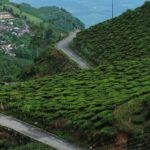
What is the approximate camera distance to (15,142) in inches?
1528

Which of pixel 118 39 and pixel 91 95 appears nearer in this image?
pixel 91 95

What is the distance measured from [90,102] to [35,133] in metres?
6.12

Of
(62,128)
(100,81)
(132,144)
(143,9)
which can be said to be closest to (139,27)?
(143,9)

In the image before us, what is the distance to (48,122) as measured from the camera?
1613 inches

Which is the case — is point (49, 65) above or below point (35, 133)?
above

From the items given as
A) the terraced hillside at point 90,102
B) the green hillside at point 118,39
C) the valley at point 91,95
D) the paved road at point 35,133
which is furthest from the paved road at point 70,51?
the paved road at point 35,133

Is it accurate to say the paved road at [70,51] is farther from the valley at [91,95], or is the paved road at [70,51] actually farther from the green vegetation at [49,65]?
the green vegetation at [49,65]

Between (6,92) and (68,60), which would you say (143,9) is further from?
(6,92)

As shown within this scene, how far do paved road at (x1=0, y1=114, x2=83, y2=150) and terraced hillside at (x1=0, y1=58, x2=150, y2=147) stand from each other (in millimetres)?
768

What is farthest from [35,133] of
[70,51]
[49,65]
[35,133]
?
[70,51]

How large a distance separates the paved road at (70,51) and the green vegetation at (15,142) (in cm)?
3188

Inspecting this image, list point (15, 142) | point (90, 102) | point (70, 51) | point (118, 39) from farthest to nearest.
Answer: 1. point (70, 51)
2. point (118, 39)
3. point (90, 102)
4. point (15, 142)

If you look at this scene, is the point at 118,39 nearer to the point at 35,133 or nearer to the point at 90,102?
the point at 90,102

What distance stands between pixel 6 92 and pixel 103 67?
Answer: 13307 mm
